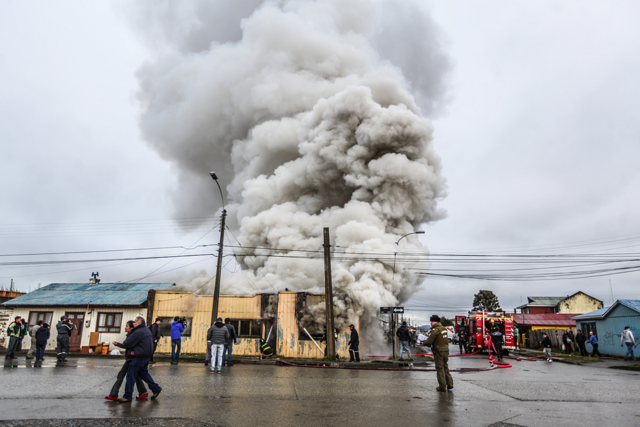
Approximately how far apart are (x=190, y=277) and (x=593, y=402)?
24.1m

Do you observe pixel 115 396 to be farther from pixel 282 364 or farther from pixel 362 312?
pixel 362 312

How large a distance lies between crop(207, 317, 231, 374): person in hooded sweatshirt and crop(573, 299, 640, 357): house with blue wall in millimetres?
20222

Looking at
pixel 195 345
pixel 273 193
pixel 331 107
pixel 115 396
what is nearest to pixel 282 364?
pixel 195 345

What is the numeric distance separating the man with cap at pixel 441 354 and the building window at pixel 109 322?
63.8 ft

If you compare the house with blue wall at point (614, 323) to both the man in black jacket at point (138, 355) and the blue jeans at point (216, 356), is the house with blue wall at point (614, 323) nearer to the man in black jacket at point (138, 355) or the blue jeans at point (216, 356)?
the blue jeans at point (216, 356)

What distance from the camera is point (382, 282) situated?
75.2 feet

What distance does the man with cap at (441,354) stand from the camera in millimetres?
8258

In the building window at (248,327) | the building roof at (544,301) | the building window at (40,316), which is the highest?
the building roof at (544,301)

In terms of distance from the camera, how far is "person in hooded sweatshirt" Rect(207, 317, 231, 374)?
1087cm

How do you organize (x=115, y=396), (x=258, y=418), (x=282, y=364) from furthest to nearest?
(x=282, y=364) → (x=115, y=396) → (x=258, y=418)

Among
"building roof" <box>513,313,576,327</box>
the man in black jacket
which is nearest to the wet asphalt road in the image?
the man in black jacket

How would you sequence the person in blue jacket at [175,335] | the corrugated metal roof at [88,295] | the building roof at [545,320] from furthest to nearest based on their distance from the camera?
1. the building roof at [545,320]
2. the corrugated metal roof at [88,295]
3. the person in blue jacket at [175,335]

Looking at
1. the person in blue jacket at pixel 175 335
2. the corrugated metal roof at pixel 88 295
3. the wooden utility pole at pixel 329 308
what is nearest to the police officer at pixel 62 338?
the person in blue jacket at pixel 175 335

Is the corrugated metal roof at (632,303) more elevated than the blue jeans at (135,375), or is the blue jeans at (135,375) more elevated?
the corrugated metal roof at (632,303)
